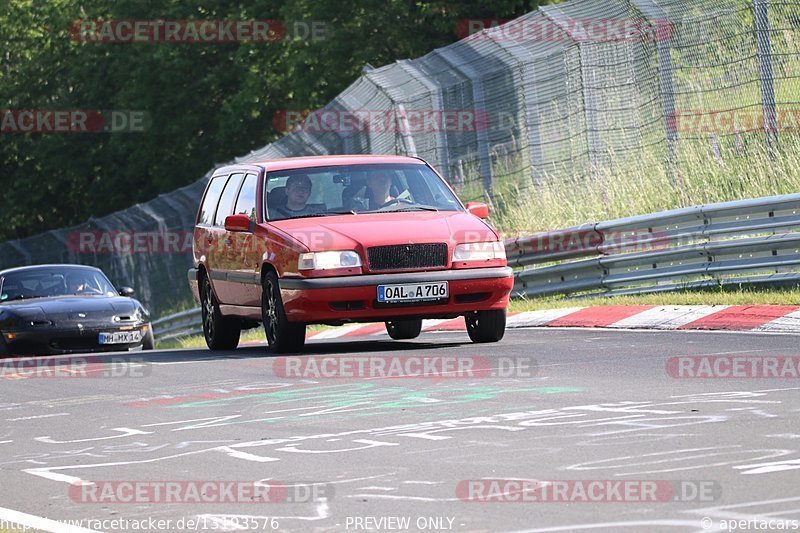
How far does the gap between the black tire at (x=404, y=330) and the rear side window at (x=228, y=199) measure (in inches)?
79.3

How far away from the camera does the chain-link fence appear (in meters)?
18.5

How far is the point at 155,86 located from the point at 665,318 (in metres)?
40.5

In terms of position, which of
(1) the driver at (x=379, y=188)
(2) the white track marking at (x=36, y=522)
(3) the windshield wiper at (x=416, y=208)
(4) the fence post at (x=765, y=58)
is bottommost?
(2) the white track marking at (x=36, y=522)

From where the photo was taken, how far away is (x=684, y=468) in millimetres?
7074

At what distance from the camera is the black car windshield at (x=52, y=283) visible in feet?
67.7

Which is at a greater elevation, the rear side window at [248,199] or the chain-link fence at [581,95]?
the chain-link fence at [581,95]

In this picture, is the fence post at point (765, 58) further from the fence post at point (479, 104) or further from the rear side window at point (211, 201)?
the rear side window at point (211, 201)

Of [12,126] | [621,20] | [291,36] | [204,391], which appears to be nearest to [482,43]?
[621,20]

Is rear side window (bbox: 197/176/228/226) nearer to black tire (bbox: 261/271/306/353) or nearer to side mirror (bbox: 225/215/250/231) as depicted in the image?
side mirror (bbox: 225/215/250/231)

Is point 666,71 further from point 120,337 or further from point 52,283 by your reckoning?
point 52,283

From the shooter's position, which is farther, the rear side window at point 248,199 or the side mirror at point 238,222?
the rear side window at point 248,199

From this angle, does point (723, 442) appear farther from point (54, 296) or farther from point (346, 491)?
point (54, 296)

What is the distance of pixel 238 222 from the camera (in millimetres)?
14914

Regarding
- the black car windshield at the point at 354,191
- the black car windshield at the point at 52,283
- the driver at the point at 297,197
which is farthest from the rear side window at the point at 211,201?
the black car windshield at the point at 52,283
